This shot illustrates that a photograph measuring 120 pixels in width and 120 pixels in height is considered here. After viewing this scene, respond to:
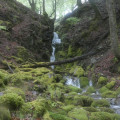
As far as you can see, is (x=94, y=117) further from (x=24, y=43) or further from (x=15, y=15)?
(x=15, y=15)

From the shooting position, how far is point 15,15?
1855 centimetres

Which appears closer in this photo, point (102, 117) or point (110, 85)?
point (102, 117)

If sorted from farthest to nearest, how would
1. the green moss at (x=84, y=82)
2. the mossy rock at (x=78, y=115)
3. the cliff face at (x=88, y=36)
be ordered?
the cliff face at (x=88, y=36), the green moss at (x=84, y=82), the mossy rock at (x=78, y=115)

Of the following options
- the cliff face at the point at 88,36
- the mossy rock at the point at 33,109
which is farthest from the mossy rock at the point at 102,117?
the cliff face at the point at 88,36

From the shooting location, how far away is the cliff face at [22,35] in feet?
47.9

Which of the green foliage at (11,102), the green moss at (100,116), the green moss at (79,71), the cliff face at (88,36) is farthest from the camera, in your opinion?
the cliff face at (88,36)

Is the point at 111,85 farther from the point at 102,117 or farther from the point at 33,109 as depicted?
the point at 33,109

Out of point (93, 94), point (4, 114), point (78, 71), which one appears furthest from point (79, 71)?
point (4, 114)

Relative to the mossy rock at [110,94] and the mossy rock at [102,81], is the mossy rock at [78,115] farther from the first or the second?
the mossy rock at [102,81]

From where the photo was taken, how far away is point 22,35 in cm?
1678

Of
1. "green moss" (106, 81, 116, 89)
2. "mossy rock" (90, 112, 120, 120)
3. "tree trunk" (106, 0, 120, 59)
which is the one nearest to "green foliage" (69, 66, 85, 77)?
"green moss" (106, 81, 116, 89)

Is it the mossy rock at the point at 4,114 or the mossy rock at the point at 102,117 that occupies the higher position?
the mossy rock at the point at 4,114

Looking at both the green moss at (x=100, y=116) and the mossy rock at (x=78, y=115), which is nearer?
the mossy rock at (x=78, y=115)

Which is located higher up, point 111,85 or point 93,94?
point 111,85
